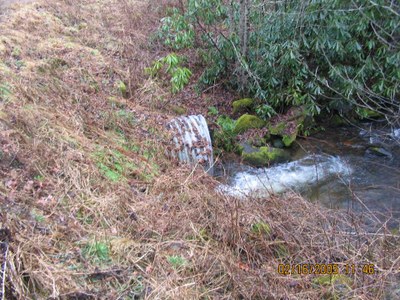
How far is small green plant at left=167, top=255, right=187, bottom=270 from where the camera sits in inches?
124

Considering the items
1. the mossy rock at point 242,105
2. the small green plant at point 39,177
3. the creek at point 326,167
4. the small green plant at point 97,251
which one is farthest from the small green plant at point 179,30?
the small green plant at point 97,251

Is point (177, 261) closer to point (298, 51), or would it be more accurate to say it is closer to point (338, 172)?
point (338, 172)

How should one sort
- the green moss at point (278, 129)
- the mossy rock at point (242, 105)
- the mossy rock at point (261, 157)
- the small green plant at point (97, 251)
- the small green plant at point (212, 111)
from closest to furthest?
1. the small green plant at point (97, 251)
2. the mossy rock at point (261, 157)
3. the green moss at point (278, 129)
4. the small green plant at point (212, 111)
5. the mossy rock at point (242, 105)

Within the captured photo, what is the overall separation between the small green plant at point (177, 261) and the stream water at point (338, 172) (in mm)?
2063

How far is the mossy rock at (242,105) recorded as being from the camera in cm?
746

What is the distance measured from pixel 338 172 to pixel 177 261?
4.01 metres

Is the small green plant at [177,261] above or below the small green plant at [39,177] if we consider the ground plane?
below

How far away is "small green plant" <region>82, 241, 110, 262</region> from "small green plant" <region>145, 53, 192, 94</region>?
186 inches

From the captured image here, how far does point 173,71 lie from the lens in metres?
7.67

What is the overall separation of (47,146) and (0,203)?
4.20 feet

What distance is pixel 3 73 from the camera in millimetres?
5742

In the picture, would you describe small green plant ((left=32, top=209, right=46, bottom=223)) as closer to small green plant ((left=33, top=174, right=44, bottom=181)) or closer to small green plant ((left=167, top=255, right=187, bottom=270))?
small green plant ((left=33, top=174, right=44, bottom=181))
